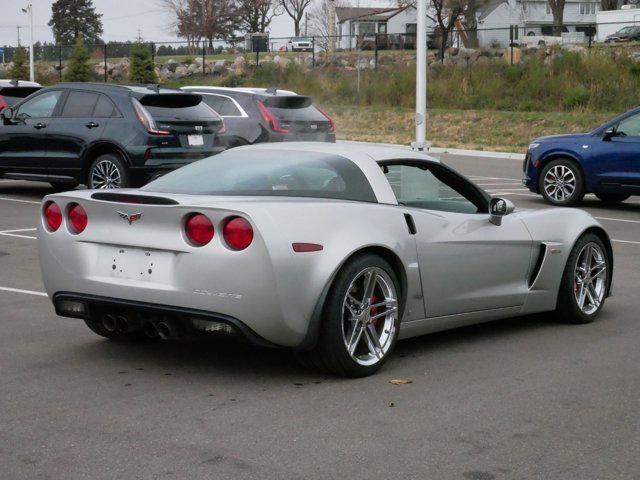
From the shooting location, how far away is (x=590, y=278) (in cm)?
835

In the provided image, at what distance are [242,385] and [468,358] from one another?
1.57m

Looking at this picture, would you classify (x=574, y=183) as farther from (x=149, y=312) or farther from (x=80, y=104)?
(x=149, y=312)

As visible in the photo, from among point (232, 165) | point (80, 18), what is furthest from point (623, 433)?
point (80, 18)

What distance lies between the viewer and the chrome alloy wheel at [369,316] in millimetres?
6387

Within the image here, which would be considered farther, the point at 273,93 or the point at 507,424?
the point at 273,93

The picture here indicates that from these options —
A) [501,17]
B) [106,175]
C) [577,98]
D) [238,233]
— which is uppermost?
[501,17]

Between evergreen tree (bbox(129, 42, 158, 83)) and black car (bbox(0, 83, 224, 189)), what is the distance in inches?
1344

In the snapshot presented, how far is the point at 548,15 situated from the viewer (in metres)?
99.6

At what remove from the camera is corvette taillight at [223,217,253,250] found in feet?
19.6

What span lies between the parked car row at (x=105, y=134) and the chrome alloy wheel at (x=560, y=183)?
4959 millimetres

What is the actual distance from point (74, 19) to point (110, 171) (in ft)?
322

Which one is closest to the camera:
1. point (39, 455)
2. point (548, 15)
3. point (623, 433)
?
→ point (39, 455)

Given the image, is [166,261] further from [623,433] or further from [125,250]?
[623,433]

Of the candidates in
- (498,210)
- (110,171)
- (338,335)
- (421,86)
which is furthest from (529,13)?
(338,335)
